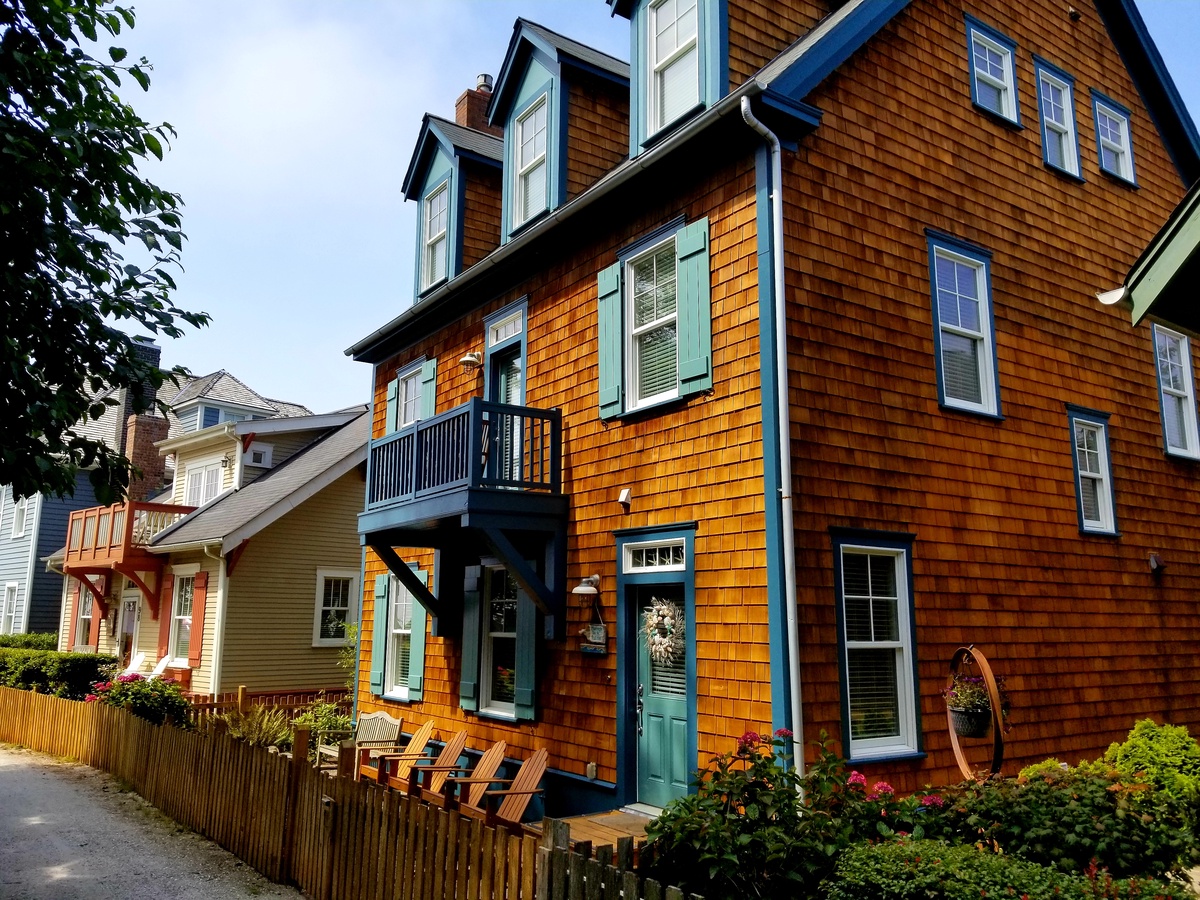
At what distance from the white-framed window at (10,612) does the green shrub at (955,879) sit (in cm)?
3148

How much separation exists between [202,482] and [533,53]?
16744mm

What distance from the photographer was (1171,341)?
41.9ft

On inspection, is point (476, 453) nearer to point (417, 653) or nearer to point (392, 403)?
point (417, 653)

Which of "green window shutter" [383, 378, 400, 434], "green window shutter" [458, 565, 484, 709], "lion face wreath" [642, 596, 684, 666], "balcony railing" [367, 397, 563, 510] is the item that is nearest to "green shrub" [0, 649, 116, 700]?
"green window shutter" [383, 378, 400, 434]

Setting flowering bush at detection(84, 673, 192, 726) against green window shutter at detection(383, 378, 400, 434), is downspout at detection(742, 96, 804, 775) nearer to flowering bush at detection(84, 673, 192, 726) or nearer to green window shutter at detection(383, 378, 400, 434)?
green window shutter at detection(383, 378, 400, 434)

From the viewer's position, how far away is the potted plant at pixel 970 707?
25.4ft

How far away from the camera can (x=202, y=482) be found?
2497cm

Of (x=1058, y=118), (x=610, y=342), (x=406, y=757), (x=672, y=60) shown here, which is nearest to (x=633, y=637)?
(x=610, y=342)

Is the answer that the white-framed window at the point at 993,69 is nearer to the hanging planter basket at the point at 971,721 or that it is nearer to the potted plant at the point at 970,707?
the potted plant at the point at 970,707

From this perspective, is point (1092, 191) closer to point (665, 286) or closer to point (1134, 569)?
point (1134, 569)

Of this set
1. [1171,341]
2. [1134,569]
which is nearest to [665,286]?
[1134,569]

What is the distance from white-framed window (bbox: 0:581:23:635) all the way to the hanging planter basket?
3053 centimetres

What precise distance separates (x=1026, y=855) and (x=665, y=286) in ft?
20.5

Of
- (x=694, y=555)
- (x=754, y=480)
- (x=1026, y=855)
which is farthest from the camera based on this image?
(x=694, y=555)
